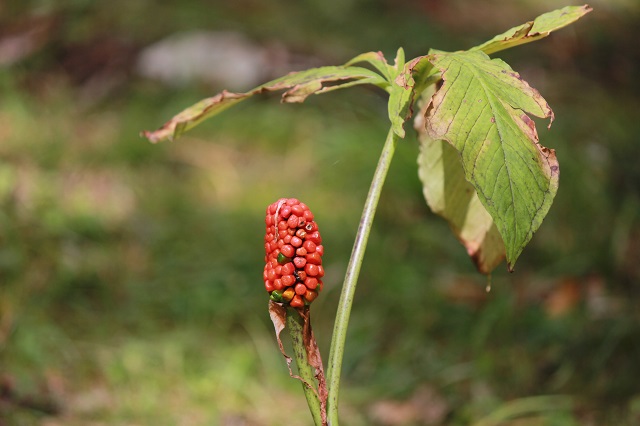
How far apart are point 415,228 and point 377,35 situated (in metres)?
1.85

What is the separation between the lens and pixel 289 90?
0.89 meters

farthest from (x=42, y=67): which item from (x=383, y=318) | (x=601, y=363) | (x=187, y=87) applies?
(x=601, y=363)

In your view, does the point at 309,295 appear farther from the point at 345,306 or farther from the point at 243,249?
the point at 243,249

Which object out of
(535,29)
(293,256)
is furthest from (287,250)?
(535,29)

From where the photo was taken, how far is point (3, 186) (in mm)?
2395

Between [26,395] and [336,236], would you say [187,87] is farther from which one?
[26,395]

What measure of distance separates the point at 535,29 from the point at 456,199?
0.28 m

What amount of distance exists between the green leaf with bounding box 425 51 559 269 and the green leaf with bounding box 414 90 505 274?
210 millimetres

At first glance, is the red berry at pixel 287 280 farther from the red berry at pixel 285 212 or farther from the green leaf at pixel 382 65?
the green leaf at pixel 382 65

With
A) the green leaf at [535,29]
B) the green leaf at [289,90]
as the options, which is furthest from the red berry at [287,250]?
the green leaf at [535,29]

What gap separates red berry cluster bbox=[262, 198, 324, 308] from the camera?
831 millimetres

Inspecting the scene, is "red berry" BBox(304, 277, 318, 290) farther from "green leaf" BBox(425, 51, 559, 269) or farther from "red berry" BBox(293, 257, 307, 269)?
"green leaf" BBox(425, 51, 559, 269)

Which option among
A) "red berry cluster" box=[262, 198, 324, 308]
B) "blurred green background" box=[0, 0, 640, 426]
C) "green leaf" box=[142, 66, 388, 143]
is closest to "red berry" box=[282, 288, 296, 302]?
"red berry cluster" box=[262, 198, 324, 308]

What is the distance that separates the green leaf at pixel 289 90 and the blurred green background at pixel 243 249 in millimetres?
868
